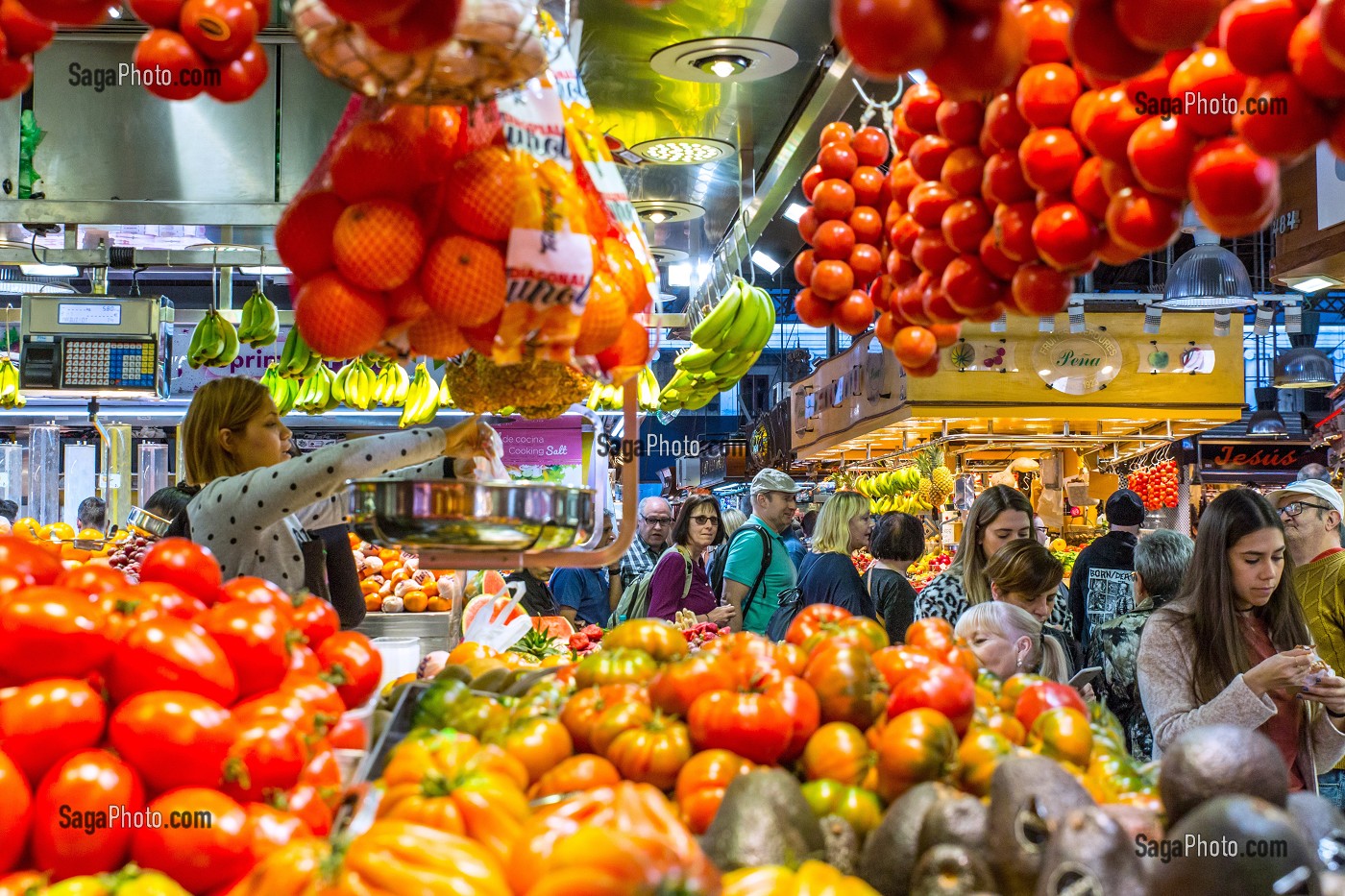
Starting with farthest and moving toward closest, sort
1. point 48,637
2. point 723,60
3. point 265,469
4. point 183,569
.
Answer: point 723,60 < point 265,469 < point 183,569 < point 48,637

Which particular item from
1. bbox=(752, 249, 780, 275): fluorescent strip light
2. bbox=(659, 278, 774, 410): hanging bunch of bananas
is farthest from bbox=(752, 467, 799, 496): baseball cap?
bbox=(752, 249, 780, 275): fluorescent strip light

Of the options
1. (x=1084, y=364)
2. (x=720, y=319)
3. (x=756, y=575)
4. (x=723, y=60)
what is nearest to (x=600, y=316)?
(x=723, y=60)

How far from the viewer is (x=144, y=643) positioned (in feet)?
5.12

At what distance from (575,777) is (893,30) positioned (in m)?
1.08

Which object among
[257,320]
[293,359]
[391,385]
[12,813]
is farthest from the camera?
[391,385]

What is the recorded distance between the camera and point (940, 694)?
5.66 ft

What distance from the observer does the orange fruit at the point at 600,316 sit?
5.89 feet

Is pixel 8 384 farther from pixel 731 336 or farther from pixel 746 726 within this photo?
pixel 746 726

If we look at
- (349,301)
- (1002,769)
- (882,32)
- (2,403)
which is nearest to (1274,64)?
(882,32)

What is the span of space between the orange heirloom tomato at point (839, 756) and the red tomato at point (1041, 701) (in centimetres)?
31

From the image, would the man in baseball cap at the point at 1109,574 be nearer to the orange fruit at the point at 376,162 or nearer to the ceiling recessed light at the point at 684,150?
the ceiling recessed light at the point at 684,150

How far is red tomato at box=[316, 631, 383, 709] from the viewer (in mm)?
1968

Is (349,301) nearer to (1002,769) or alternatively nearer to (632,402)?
(632,402)

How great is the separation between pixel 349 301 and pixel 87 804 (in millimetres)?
763
